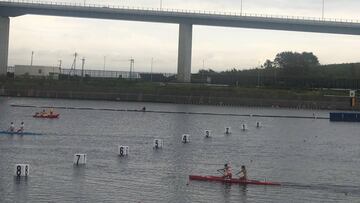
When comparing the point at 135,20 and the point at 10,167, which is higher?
the point at 135,20

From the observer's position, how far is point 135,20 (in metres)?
184

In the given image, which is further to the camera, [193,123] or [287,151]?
[193,123]

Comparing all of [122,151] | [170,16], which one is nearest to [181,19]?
[170,16]

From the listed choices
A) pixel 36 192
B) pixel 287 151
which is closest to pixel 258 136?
pixel 287 151

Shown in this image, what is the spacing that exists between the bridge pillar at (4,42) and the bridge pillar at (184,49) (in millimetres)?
45616

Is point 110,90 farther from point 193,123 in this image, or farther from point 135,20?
point 193,123

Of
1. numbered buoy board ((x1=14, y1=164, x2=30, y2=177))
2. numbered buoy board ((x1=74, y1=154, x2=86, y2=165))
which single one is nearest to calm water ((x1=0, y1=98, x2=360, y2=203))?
numbered buoy board ((x1=74, y1=154, x2=86, y2=165))

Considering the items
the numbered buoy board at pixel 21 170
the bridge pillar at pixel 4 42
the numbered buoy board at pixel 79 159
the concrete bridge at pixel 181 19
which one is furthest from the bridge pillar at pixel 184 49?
the numbered buoy board at pixel 21 170

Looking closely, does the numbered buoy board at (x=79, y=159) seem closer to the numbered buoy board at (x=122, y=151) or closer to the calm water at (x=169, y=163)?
the calm water at (x=169, y=163)

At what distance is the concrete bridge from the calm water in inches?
2697

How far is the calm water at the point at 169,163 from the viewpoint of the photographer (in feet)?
159

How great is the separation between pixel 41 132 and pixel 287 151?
3235 centimetres

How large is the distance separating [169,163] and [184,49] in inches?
4921

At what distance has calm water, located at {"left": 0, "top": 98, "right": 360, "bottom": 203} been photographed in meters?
48.4
